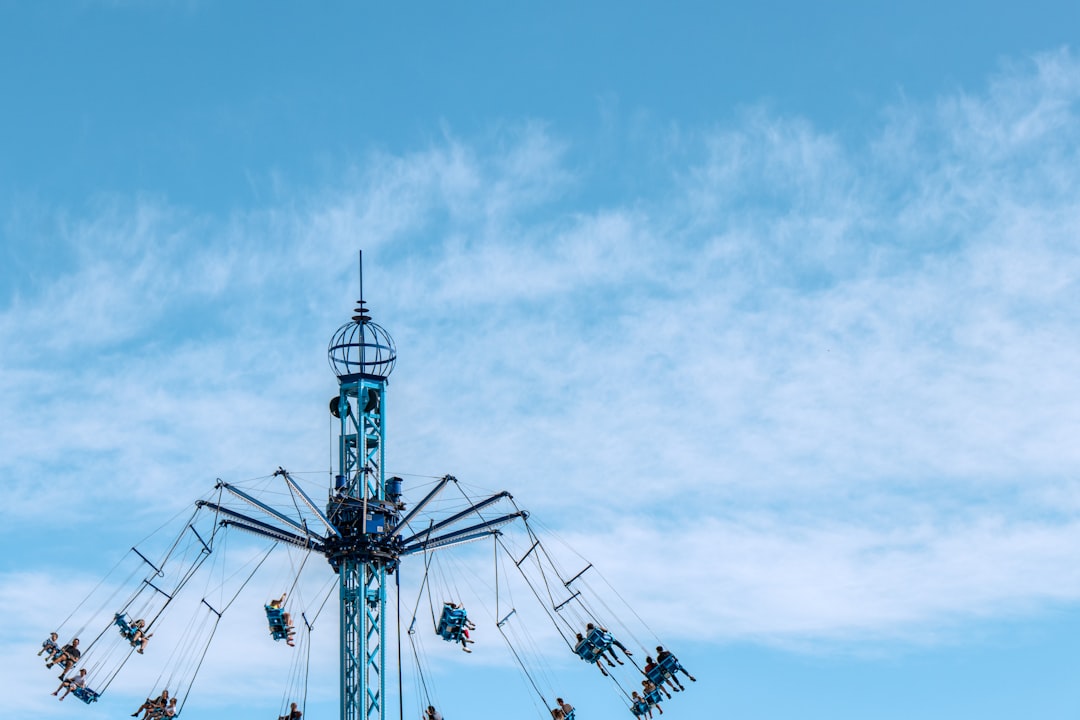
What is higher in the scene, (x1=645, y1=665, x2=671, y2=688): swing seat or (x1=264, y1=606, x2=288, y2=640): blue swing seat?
(x1=264, y1=606, x2=288, y2=640): blue swing seat

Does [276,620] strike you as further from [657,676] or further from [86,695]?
[657,676]

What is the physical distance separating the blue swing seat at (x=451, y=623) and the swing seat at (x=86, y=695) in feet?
62.5

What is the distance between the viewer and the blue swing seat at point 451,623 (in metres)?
129

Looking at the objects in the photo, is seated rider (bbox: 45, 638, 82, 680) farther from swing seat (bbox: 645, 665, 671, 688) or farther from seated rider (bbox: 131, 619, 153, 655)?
swing seat (bbox: 645, 665, 671, 688)

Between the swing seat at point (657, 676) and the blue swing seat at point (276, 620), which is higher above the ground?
the blue swing seat at point (276, 620)

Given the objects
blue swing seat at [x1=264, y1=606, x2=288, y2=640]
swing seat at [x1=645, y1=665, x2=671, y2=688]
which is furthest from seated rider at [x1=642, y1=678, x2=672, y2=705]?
blue swing seat at [x1=264, y1=606, x2=288, y2=640]

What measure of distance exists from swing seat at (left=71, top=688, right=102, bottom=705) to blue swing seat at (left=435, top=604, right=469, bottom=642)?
19041 millimetres

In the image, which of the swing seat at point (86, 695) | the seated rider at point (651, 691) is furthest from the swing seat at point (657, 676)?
the swing seat at point (86, 695)

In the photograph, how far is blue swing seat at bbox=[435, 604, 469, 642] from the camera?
5079 inches

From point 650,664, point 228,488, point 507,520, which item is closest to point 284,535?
point 228,488

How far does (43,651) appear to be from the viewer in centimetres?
12950

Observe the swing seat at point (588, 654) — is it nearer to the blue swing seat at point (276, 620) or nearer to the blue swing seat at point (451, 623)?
the blue swing seat at point (451, 623)

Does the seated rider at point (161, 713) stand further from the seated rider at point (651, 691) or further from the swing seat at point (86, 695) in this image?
the seated rider at point (651, 691)

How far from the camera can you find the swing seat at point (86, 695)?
129250mm
